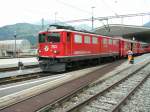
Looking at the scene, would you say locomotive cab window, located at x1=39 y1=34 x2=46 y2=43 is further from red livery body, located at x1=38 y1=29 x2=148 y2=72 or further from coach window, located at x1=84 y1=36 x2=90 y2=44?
coach window, located at x1=84 y1=36 x2=90 y2=44

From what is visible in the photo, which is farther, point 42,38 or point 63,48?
point 42,38

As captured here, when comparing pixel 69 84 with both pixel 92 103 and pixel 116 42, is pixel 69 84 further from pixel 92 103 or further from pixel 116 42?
pixel 116 42

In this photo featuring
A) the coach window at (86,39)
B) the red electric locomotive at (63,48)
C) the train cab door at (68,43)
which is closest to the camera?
the red electric locomotive at (63,48)

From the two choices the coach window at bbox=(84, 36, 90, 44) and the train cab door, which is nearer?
the train cab door

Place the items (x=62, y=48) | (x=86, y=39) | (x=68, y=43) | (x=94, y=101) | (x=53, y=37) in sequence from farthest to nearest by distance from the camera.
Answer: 1. (x=86, y=39)
2. (x=53, y=37)
3. (x=68, y=43)
4. (x=62, y=48)
5. (x=94, y=101)

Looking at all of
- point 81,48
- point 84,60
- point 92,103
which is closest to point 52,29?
point 81,48

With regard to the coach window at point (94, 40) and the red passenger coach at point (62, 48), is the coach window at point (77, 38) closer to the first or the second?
the red passenger coach at point (62, 48)

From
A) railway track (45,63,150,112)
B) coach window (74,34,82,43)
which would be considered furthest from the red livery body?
railway track (45,63,150,112)

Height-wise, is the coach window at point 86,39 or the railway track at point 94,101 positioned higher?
the coach window at point 86,39

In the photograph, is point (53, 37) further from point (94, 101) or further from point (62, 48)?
point (94, 101)

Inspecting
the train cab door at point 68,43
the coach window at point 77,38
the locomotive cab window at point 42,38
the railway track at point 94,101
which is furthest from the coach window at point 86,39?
the railway track at point 94,101

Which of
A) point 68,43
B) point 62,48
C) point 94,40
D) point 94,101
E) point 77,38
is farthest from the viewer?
point 94,40

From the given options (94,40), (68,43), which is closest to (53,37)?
(68,43)

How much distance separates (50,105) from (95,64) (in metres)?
16.5
